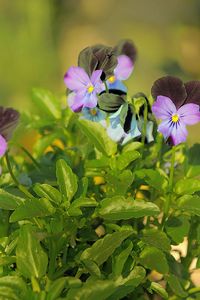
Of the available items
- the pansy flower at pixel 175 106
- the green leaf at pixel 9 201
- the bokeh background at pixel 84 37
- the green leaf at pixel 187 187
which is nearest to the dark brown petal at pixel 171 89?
the pansy flower at pixel 175 106

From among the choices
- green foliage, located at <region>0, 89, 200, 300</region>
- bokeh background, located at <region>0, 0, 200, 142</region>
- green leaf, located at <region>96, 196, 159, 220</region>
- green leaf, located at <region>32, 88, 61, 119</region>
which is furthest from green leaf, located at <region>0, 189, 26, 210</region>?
bokeh background, located at <region>0, 0, 200, 142</region>

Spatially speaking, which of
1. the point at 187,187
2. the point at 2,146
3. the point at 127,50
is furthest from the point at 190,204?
the point at 127,50

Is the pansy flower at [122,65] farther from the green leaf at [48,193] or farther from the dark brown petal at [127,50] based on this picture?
the green leaf at [48,193]

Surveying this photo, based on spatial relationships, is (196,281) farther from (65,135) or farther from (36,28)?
(36,28)

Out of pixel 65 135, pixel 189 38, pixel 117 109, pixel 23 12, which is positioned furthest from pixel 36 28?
pixel 117 109

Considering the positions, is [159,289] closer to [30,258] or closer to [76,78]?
[30,258]

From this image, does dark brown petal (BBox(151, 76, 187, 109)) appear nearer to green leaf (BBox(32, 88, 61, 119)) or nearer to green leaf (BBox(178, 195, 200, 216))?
green leaf (BBox(178, 195, 200, 216))
